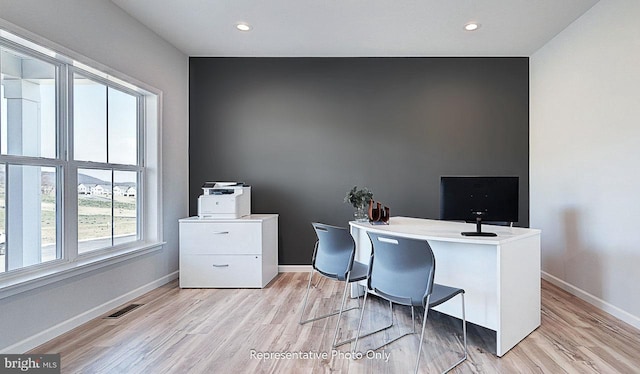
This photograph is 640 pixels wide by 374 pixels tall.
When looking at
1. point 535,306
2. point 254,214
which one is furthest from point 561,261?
point 254,214

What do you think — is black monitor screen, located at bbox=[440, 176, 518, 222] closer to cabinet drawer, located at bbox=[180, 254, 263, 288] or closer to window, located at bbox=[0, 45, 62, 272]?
cabinet drawer, located at bbox=[180, 254, 263, 288]

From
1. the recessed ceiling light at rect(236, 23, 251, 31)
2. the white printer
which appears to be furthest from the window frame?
the recessed ceiling light at rect(236, 23, 251, 31)

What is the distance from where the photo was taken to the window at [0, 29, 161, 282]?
2.30 meters

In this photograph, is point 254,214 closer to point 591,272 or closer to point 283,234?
point 283,234

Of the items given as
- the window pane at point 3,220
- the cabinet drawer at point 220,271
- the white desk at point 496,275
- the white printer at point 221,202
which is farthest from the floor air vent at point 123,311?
the white desk at point 496,275

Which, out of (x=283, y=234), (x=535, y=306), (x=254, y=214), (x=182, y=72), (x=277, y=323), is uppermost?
(x=182, y=72)

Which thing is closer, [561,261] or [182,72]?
[561,261]

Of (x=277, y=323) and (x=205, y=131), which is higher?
(x=205, y=131)

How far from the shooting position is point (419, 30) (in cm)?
355

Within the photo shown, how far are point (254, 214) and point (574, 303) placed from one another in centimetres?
363

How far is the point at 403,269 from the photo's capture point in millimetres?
2062

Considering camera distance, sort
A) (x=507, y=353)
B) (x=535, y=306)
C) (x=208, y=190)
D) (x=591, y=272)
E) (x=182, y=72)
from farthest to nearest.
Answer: (x=182, y=72) < (x=208, y=190) < (x=591, y=272) < (x=535, y=306) < (x=507, y=353)

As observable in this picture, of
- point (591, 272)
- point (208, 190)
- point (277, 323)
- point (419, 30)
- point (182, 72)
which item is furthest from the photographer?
point (182, 72)

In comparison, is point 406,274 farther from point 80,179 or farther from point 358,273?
point 80,179
